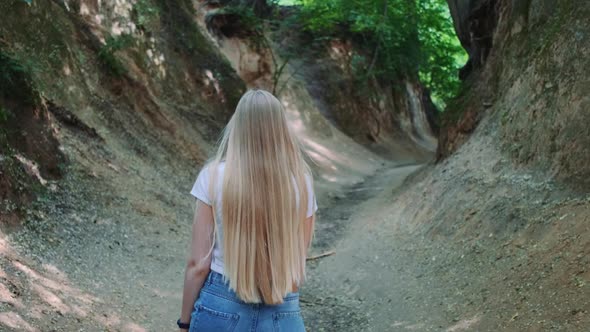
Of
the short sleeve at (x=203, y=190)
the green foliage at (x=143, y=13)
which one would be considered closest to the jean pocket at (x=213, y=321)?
the short sleeve at (x=203, y=190)

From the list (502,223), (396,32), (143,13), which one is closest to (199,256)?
(502,223)

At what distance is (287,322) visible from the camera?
2461mm

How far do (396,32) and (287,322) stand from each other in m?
21.6

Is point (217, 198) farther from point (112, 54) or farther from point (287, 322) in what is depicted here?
point (112, 54)

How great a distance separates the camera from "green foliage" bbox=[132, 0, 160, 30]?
13116 mm

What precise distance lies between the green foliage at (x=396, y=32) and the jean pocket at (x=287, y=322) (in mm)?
18272

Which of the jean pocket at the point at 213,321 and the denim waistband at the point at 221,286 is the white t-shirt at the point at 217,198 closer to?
the denim waistband at the point at 221,286

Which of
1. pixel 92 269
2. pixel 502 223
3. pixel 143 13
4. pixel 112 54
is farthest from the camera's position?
pixel 143 13

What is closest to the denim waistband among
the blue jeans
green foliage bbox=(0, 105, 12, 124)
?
the blue jeans

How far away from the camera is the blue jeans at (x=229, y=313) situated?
2371 millimetres

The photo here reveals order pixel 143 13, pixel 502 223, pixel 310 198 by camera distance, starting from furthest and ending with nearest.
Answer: pixel 143 13 < pixel 502 223 < pixel 310 198

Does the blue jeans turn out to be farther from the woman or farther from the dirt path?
the dirt path

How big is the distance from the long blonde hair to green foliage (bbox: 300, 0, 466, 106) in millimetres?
18113

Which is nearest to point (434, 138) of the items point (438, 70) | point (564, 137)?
point (438, 70)
